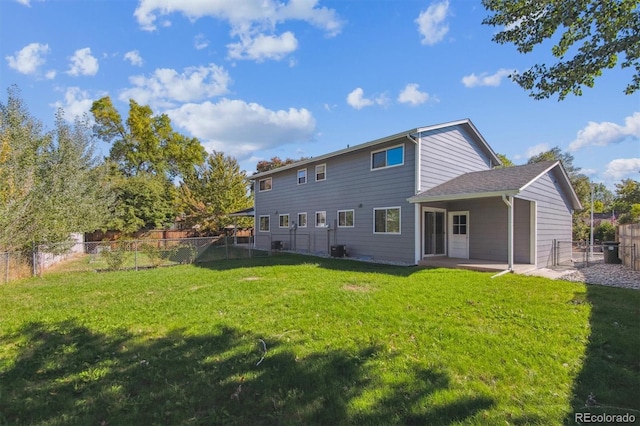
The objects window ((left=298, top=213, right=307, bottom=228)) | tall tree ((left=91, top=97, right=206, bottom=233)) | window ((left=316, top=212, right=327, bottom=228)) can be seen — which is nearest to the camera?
window ((left=316, top=212, right=327, bottom=228))

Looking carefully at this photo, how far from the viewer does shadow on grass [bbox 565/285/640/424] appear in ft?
8.95

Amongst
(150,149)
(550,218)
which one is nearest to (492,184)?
(550,218)

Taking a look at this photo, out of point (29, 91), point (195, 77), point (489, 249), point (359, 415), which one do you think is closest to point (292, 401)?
point (359, 415)

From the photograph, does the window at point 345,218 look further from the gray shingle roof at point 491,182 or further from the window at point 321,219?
the gray shingle roof at point 491,182

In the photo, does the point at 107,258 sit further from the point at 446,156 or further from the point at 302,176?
the point at 446,156

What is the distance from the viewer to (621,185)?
2689cm

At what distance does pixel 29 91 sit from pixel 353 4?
10151mm

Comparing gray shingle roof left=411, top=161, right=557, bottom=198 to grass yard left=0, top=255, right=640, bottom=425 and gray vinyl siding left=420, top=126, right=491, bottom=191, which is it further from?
grass yard left=0, top=255, right=640, bottom=425

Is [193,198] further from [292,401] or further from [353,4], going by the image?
[292,401]

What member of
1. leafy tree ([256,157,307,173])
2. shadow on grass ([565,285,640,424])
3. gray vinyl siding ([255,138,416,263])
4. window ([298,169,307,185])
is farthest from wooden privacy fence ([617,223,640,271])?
leafy tree ([256,157,307,173])

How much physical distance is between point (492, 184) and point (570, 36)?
5443 millimetres

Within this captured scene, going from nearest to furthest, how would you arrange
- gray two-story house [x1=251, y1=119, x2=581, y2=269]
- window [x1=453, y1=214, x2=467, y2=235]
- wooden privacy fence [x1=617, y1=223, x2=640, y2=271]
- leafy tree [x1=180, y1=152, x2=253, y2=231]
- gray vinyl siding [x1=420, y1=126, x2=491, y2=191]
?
1. wooden privacy fence [x1=617, y1=223, x2=640, y2=271]
2. gray two-story house [x1=251, y1=119, x2=581, y2=269]
3. gray vinyl siding [x1=420, y1=126, x2=491, y2=191]
4. window [x1=453, y1=214, x2=467, y2=235]
5. leafy tree [x1=180, y1=152, x2=253, y2=231]

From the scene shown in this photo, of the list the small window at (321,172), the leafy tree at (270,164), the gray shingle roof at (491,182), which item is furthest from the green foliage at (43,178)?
the leafy tree at (270,164)

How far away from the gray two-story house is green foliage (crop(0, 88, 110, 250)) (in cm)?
978
